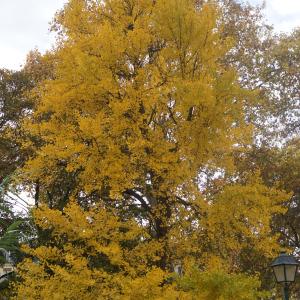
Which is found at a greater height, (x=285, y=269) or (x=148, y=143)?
(x=148, y=143)

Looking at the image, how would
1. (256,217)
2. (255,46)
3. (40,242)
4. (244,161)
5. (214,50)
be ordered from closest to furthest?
(256,217) < (214,50) < (40,242) < (244,161) < (255,46)

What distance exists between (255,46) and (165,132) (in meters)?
7.99

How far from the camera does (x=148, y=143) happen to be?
1021 centimetres

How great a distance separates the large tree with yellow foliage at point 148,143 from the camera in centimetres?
984

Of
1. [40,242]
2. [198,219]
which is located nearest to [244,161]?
[198,219]

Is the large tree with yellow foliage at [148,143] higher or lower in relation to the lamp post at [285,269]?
higher

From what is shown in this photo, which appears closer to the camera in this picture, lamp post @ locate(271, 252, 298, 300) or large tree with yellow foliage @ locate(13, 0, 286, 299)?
lamp post @ locate(271, 252, 298, 300)

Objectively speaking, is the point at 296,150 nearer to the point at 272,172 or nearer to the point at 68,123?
the point at 272,172

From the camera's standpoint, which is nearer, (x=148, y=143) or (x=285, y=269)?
(x=285, y=269)

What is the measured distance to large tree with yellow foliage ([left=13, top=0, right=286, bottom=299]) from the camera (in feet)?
32.3

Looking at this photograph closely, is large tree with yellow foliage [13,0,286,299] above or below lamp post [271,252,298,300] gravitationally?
above

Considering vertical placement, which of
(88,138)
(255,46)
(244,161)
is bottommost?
(88,138)

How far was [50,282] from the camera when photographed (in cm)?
923

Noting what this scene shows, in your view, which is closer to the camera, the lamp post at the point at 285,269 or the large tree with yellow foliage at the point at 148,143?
the lamp post at the point at 285,269
